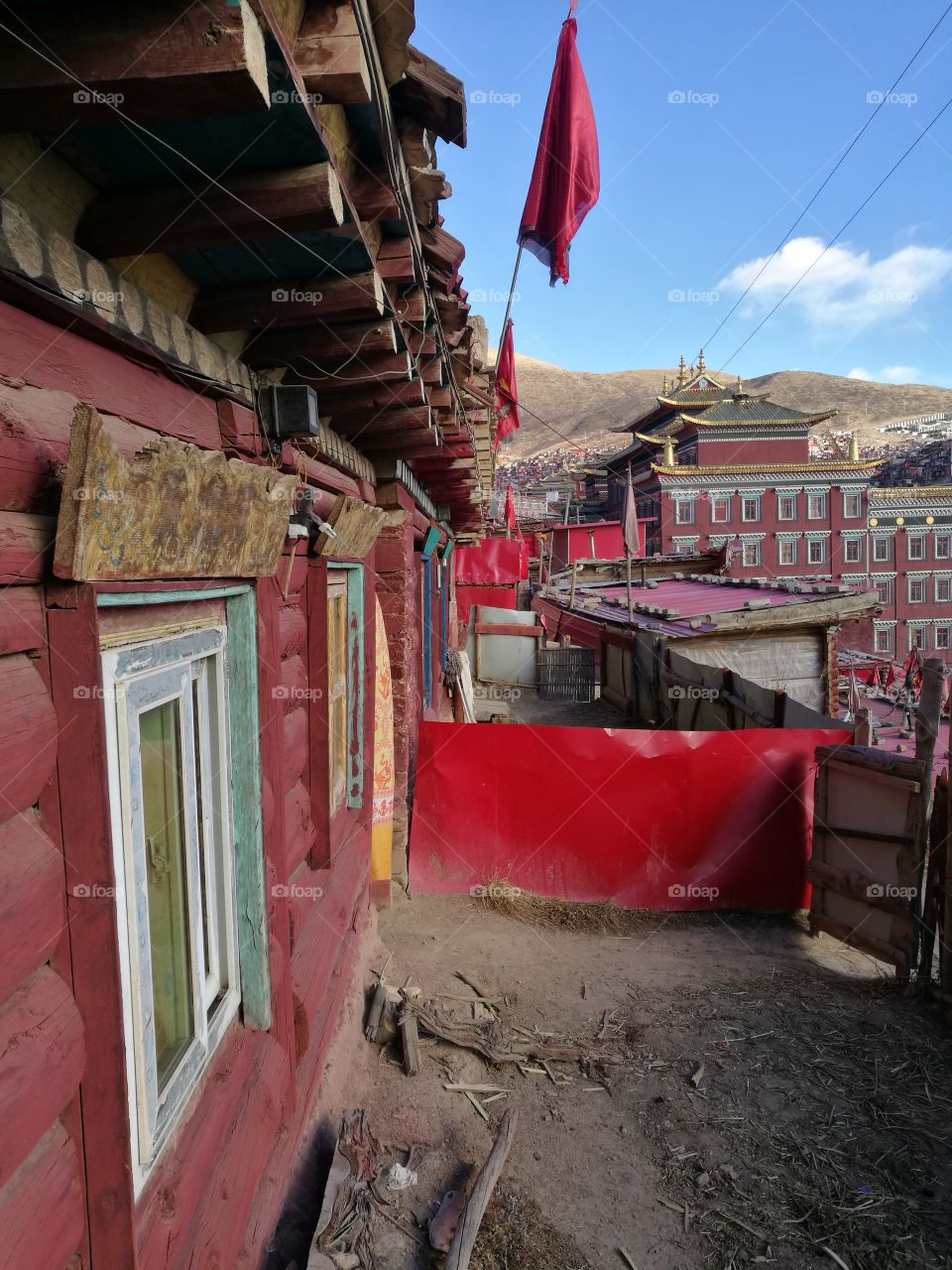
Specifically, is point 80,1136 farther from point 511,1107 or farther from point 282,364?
point 511,1107

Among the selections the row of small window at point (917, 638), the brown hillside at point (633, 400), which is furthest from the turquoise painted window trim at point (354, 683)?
the brown hillside at point (633, 400)

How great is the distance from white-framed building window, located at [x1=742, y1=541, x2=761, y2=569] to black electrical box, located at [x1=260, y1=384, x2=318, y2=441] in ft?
122

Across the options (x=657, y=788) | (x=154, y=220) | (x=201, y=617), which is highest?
(x=154, y=220)

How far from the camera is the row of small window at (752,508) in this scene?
121 ft

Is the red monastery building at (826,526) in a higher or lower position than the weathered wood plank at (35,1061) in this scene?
higher

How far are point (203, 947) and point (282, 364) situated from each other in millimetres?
2111

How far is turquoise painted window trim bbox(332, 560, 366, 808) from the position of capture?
179 inches

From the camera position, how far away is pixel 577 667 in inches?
712

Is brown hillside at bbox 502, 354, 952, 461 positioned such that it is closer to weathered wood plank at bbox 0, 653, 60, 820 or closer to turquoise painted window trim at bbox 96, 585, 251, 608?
turquoise painted window trim at bbox 96, 585, 251, 608

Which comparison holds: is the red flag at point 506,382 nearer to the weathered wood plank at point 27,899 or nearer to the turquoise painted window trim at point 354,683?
the turquoise painted window trim at point 354,683

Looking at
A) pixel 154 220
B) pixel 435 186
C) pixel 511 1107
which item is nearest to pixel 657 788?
pixel 511 1107

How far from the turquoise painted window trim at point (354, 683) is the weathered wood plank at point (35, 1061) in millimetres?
3160

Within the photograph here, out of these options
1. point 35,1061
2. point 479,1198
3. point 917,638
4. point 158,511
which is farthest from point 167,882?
point 917,638

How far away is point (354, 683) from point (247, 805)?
2231 millimetres
